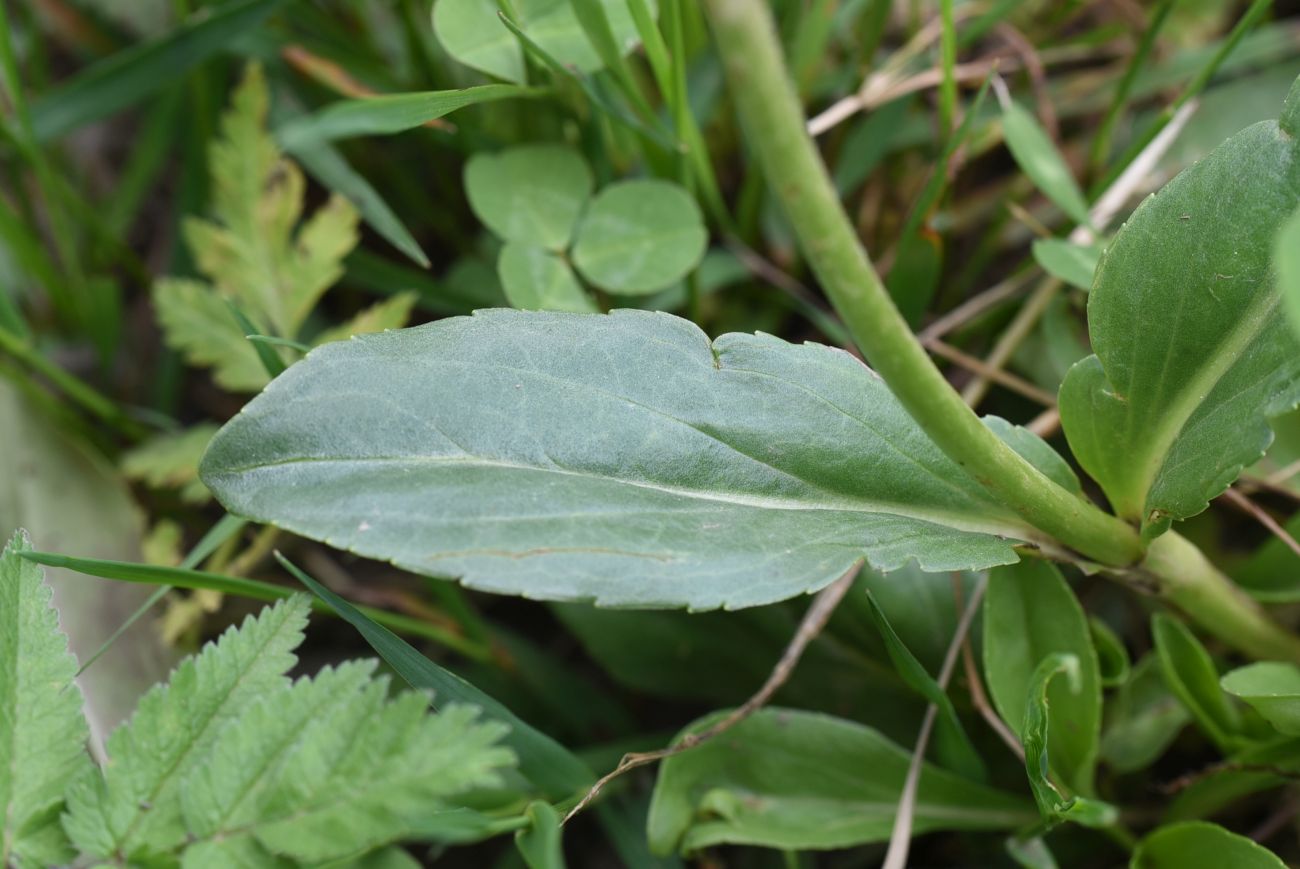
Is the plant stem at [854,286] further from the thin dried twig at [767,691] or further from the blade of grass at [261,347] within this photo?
the blade of grass at [261,347]

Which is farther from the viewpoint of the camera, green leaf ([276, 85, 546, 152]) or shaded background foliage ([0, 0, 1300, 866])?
shaded background foliage ([0, 0, 1300, 866])

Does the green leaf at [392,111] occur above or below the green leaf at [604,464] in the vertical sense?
above

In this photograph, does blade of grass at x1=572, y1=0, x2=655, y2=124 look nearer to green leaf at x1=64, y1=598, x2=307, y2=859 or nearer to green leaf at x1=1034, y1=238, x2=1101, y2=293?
green leaf at x1=1034, y1=238, x2=1101, y2=293

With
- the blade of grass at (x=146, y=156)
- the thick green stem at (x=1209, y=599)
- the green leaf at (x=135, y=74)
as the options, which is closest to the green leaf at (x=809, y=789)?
the thick green stem at (x=1209, y=599)

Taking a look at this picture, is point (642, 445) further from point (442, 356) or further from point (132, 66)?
point (132, 66)

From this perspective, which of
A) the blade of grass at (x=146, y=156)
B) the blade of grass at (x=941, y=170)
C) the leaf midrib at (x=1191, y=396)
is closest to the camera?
the leaf midrib at (x=1191, y=396)

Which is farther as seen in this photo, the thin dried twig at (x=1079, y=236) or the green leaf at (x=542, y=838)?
the thin dried twig at (x=1079, y=236)

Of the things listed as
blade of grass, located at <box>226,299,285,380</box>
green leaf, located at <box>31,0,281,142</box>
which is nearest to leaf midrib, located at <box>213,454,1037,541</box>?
blade of grass, located at <box>226,299,285,380</box>
